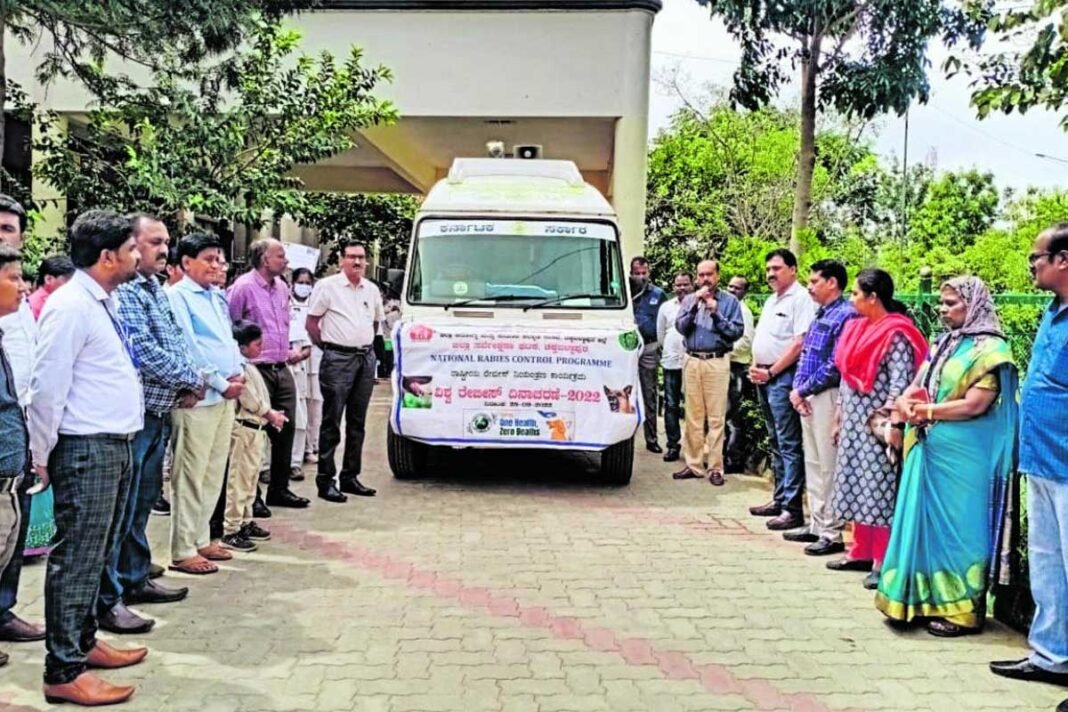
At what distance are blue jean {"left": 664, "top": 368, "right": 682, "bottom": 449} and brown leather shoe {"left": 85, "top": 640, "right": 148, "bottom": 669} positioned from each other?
20.8 ft

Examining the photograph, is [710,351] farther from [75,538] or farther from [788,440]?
[75,538]

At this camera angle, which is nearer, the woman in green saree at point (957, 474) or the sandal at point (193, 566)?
the woman in green saree at point (957, 474)

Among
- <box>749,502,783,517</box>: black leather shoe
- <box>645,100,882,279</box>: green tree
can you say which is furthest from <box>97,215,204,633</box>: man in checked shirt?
<box>645,100,882,279</box>: green tree

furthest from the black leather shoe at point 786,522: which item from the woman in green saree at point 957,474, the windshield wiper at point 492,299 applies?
the windshield wiper at point 492,299

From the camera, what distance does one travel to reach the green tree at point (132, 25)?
7512mm

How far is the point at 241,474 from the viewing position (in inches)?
240

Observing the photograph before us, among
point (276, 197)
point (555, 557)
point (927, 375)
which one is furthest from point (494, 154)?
point (927, 375)

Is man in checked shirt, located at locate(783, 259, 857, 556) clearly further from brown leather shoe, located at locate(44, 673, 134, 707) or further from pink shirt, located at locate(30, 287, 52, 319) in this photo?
pink shirt, located at locate(30, 287, 52, 319)

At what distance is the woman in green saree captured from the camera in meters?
4.58

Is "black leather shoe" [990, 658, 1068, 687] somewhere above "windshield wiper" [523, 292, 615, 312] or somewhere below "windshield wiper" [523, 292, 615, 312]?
below

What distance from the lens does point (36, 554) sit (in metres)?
5.56

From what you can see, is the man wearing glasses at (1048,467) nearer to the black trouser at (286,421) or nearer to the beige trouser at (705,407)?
the beige trouser at (705,407)

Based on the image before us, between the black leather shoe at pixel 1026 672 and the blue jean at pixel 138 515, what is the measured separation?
12.7ft

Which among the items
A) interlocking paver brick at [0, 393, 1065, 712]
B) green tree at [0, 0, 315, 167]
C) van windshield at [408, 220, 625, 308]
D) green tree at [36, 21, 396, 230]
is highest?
green tree at [0, 0, 315, 167]
